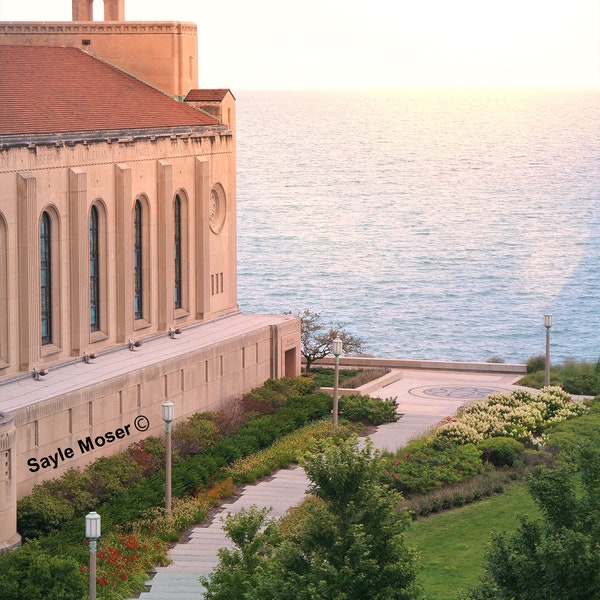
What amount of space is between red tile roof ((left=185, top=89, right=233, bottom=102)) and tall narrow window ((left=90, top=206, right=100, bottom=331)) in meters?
9.68

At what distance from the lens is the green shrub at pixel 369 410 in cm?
4844

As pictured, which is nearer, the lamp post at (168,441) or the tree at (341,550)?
the tree at (341,550)

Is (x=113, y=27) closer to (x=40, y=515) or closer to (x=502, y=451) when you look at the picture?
(x=502, y=451)

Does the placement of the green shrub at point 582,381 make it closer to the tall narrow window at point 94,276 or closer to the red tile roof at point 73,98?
the red tile roof at point 73,98

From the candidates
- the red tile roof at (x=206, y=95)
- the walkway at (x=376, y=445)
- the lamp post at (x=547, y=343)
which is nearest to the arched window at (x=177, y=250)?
the red tile roof at (x=206, y=95)

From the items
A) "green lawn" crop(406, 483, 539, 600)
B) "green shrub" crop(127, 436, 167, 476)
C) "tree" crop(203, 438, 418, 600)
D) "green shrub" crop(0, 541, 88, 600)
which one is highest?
"tree" crop(203, 438, 418, 600)

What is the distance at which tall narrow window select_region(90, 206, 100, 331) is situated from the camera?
4431 centimetres

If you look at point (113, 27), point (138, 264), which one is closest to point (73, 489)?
point (138, 264)

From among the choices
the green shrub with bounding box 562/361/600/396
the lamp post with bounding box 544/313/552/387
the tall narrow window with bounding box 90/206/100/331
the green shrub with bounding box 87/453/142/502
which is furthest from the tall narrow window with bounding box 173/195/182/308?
the green shrub with bounding box 562/361/600/396

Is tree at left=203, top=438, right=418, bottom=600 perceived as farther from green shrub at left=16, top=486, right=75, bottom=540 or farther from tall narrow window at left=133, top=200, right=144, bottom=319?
tall narrow window at left=133, top=200, right=144, bottom=319

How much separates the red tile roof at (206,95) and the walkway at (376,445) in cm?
1109

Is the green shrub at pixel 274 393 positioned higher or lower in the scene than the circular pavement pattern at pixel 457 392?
higher

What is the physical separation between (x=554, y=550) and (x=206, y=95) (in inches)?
1253

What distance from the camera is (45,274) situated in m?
41.8
